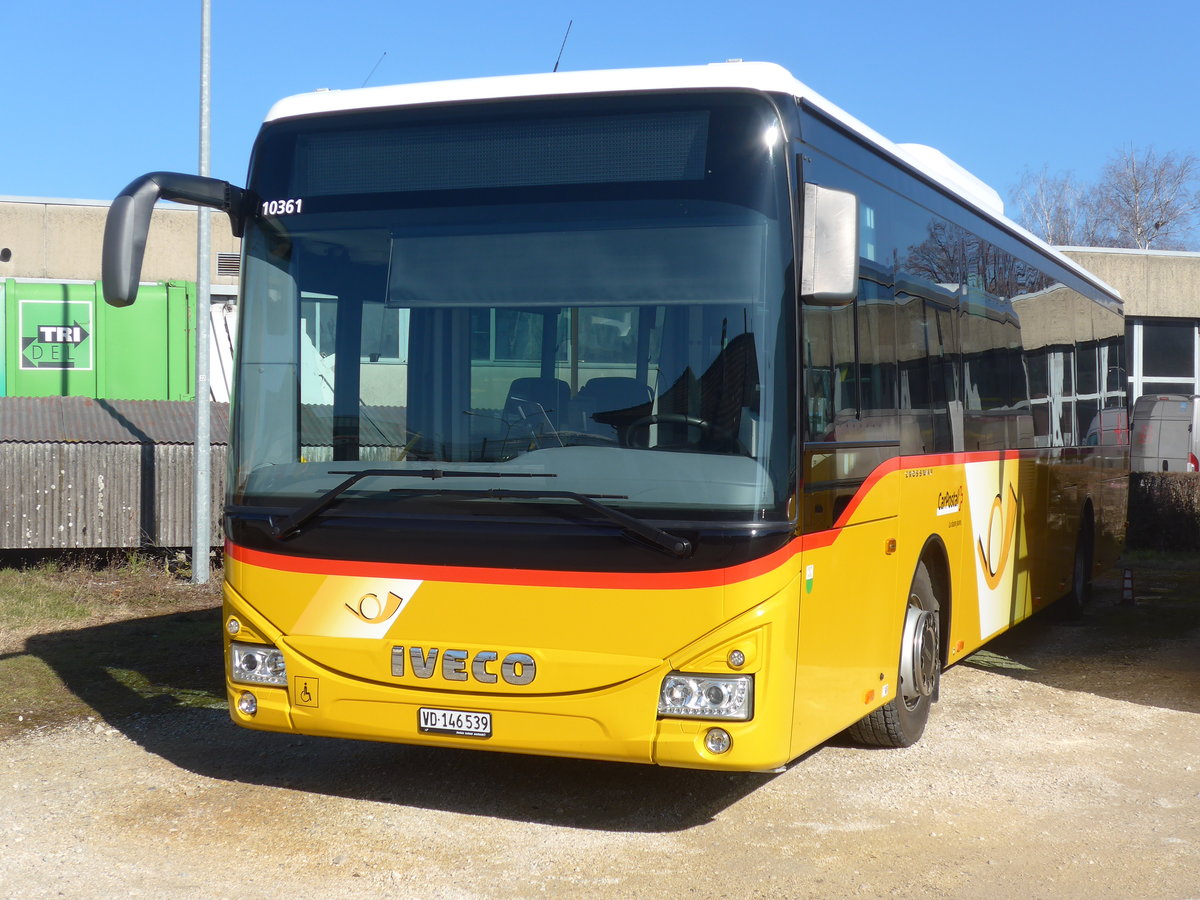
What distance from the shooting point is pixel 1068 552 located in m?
11.6

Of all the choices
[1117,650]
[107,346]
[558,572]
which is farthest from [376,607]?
[107,346]

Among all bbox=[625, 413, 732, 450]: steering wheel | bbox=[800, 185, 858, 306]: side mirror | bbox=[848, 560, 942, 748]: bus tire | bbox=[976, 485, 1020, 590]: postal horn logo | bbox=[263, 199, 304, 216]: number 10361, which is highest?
bbox=[263, 199, 304, 216]: number 10361

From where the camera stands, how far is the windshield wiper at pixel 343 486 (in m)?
5.45

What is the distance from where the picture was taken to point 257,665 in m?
5.93

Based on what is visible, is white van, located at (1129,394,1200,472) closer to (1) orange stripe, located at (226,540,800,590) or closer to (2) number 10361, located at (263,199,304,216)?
(1) orange stripe, located at (226,540,800,590)

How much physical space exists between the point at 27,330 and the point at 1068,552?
532 inches

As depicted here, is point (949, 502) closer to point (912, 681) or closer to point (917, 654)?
point (917, 654)

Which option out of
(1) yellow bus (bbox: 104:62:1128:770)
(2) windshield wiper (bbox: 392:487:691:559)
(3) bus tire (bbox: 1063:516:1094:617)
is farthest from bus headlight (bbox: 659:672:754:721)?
(3) bus tire (bbox: 1063:516:1094:617)

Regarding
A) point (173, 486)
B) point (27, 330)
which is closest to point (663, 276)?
point (173, 486)

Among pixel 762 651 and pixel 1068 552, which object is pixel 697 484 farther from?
pixel 1068 552

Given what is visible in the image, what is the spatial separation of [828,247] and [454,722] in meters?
2.39

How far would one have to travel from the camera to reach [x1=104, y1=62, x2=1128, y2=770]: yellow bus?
17.3 ft

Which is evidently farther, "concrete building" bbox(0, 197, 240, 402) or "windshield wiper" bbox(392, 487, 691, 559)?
"concrete building" bbox(0, 197, 240, 402)

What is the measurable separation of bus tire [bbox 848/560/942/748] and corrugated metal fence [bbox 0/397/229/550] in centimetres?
897
